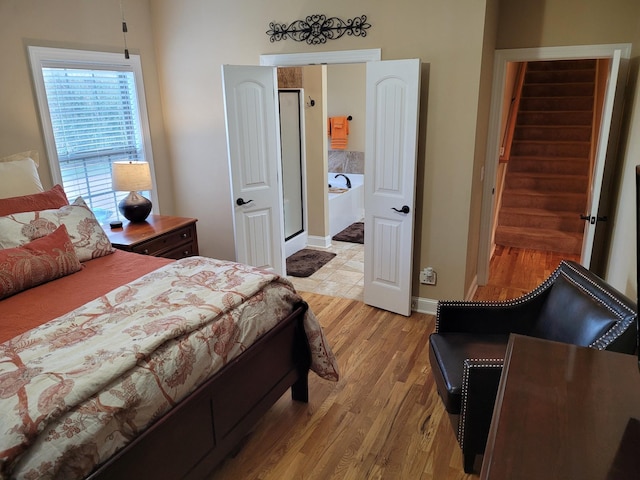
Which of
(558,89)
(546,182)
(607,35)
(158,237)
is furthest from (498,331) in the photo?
(558,89)

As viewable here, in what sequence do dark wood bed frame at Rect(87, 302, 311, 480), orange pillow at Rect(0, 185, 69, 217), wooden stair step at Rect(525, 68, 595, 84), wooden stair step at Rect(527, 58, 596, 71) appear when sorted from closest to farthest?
dark wood bed frame at Rect(87, 302, 311, 480)
orange pillow at Rect(0, 185, 69, 217)
wooden stair step at Rect(525, 68, 595, 84)
wooden stair step at Rect(527, 58, 596, 71)

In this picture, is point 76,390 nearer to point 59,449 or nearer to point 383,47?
point 59,449

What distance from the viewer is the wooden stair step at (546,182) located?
584cm

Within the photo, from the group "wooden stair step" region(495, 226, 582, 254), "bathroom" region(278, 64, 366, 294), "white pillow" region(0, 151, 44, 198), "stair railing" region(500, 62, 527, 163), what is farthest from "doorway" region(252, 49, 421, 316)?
"stair railing" region(500, 62, 527, 163)

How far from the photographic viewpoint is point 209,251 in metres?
4.62

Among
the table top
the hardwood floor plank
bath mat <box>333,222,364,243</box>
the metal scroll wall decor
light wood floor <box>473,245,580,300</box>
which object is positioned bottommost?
the hardwood floor plank

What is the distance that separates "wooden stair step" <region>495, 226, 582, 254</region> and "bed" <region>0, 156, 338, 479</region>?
3.84 m

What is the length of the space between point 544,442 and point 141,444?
1.30 metres

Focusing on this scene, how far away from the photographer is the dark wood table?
83 centimetres

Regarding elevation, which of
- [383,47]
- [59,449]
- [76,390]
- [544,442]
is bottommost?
[59,449]

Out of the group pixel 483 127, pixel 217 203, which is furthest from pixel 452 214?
pixel 217 203

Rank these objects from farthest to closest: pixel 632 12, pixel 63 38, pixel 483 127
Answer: pixel 483 127
pixel 63 38
pixel 632 12

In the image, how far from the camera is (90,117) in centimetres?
367

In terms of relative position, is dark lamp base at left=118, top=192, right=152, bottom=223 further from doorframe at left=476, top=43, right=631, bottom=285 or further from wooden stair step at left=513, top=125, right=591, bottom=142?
wooden stair step at left=513, top=125, right=591, bottom=142
